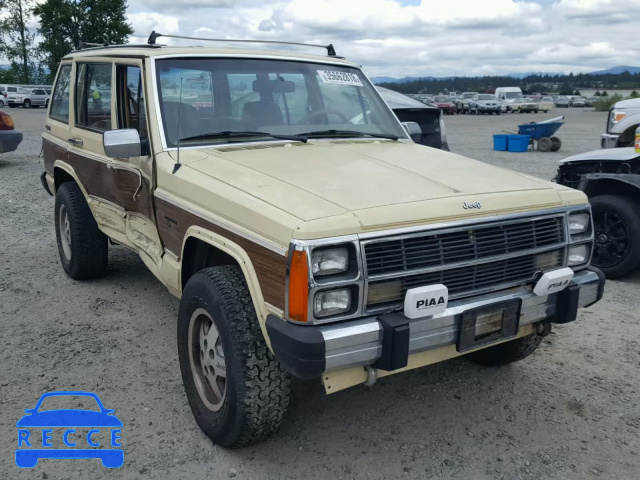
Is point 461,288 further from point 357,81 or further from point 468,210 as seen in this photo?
point 357,81

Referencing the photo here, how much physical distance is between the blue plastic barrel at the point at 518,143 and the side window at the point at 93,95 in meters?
15.1

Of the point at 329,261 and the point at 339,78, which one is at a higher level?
the point at 339,78

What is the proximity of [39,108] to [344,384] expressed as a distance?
153 feet

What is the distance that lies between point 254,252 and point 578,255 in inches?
73.0

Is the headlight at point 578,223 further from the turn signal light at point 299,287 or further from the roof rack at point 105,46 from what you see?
the roof rack at point 105,46

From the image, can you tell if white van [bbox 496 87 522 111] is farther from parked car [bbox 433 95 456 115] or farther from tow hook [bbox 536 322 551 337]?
tow hook [bbox 536 322 551 337]

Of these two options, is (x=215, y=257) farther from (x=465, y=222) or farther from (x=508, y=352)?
(x=508, y=352)

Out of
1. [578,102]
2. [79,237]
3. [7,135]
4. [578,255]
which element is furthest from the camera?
[578,102]

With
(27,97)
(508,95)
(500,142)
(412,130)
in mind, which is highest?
(412,130)

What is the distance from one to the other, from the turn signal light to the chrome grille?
285 mm

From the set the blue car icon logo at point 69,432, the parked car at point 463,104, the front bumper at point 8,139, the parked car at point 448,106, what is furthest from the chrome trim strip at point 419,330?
the parked car at point 463,104

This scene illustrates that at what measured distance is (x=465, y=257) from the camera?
2984 millimetres

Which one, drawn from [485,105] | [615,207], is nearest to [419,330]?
[615,207]

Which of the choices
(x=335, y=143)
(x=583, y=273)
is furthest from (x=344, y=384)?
(x=335, y=143)
